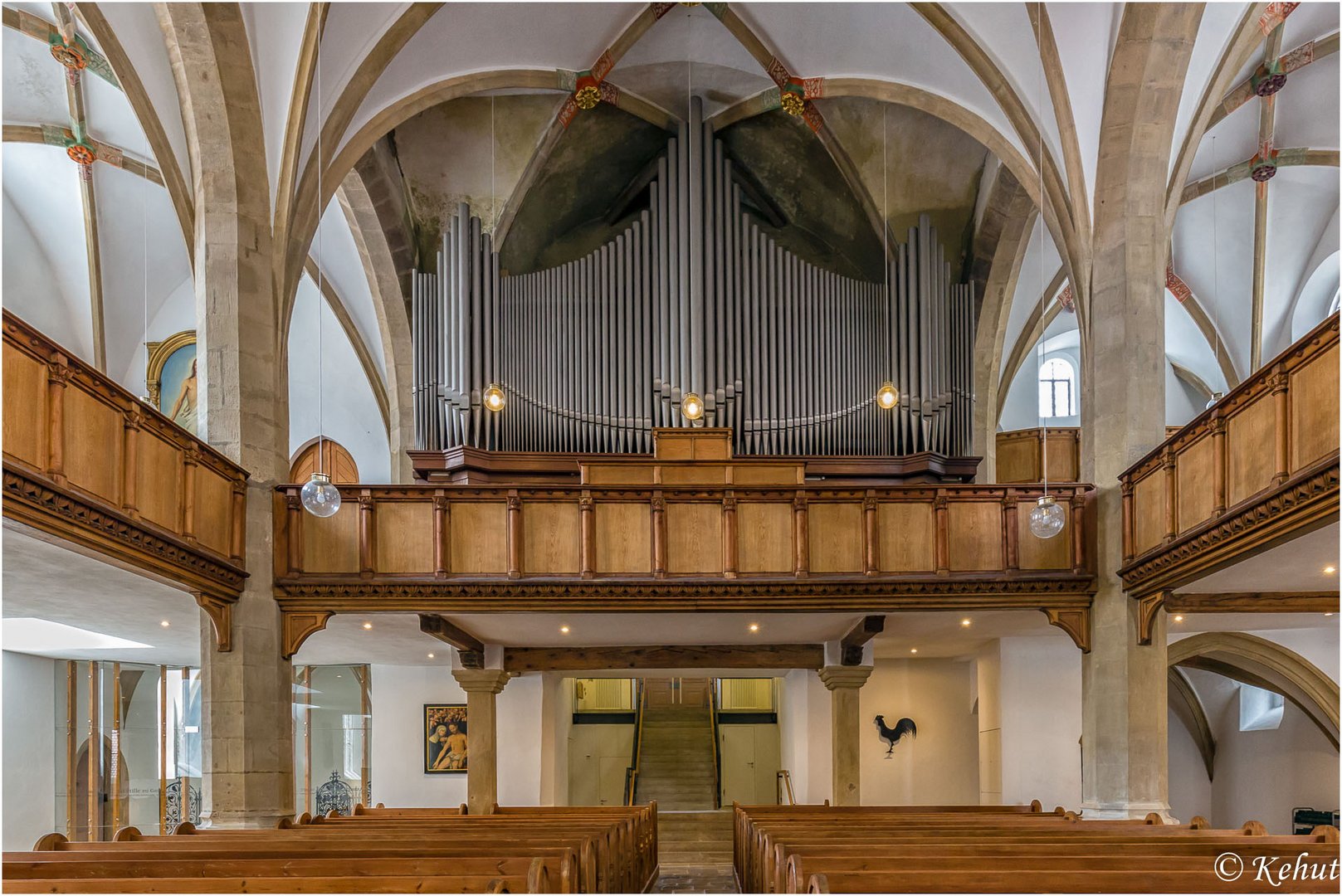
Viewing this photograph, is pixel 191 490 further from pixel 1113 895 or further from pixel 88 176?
pixel 1113 895

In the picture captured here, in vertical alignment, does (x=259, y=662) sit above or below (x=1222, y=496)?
below

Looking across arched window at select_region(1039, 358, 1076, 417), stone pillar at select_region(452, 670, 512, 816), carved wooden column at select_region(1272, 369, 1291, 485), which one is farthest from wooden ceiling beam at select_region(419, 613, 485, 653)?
arched window at select_region(1039, 358, 1076, 417)

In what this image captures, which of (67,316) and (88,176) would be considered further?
(67,316)

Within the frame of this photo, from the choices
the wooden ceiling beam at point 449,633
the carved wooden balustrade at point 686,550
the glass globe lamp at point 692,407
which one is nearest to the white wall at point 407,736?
the wooden ceiling beam at point 449,633

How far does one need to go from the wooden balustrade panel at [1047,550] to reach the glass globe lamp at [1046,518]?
101 inches

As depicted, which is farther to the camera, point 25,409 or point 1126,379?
point 1126,379

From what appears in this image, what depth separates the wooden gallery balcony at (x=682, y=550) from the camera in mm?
13375

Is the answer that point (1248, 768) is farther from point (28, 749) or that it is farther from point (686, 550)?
point (28, 749)

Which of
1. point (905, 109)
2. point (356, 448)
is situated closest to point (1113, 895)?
point (905, 109)

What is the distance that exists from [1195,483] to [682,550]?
514 cm

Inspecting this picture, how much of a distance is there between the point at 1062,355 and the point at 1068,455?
16.1 feet

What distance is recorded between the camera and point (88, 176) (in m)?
16.8

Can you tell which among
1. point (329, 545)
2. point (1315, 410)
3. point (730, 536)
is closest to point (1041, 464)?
point (730, 536)

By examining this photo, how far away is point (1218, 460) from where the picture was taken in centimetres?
1059
